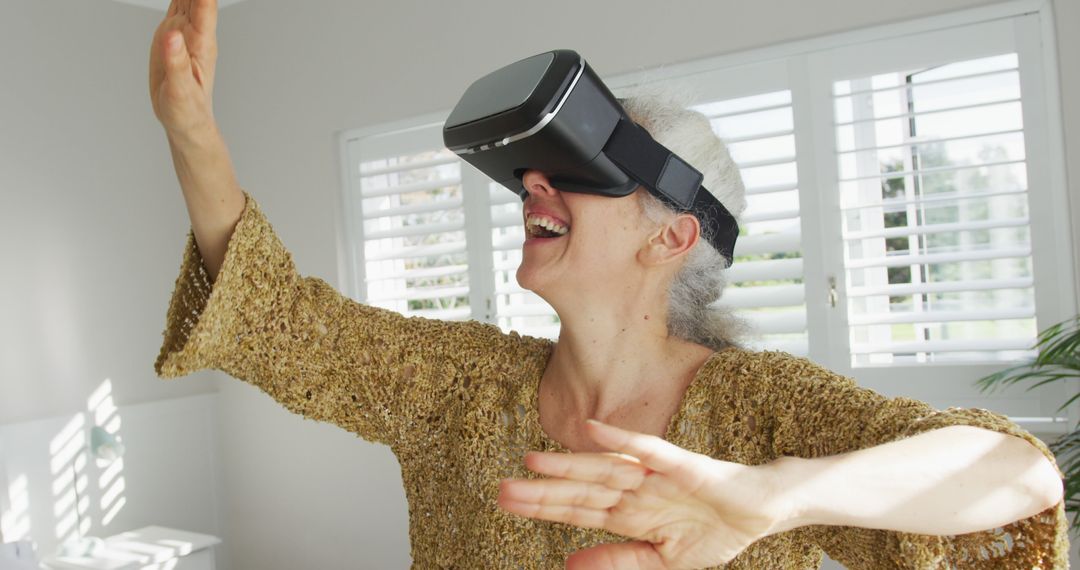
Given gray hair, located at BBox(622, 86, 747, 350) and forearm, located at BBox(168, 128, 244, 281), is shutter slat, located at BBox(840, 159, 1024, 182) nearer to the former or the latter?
gray hair, located at BBox(622, 86, 747, 350)

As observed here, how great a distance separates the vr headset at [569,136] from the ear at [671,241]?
2 cm

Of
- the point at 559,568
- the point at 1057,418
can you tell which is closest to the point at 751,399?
the point at 559,568

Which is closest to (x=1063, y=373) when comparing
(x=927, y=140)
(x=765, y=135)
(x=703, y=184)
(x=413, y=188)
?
(x=927, y=140)

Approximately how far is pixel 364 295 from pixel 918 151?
2.28m

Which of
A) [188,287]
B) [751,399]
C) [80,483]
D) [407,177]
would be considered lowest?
[80,483]

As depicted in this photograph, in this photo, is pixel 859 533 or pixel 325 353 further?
pixel 325 353

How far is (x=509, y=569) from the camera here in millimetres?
1263

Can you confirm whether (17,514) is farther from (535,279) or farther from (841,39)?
(841,39)

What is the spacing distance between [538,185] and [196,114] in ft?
1.55

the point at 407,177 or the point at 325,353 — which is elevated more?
the point at 407,177

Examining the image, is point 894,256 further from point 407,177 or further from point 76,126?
point 76,126

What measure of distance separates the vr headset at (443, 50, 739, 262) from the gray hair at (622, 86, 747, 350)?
37 mm

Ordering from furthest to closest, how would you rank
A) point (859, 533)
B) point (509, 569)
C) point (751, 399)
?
1. point (509, 569)
2. point (751, 399)
3. point (859, 533)

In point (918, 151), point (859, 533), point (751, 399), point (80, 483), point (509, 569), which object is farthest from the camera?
point (80, 483)
